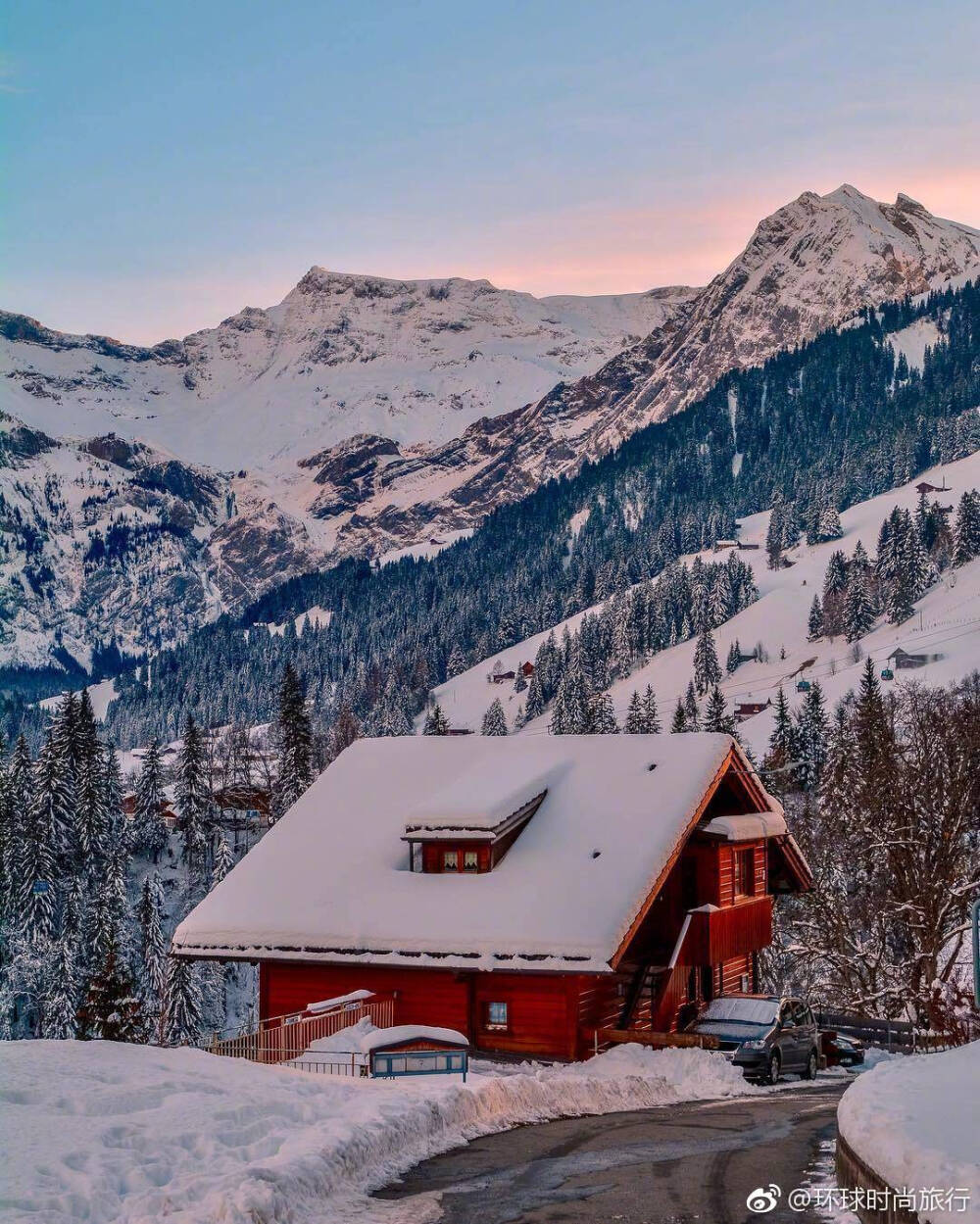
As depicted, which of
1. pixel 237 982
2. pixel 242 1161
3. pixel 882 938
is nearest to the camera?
pixel 242 1161

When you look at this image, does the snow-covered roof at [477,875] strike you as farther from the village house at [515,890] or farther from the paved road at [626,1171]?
the paved road at [626,1171]

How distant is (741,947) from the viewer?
36.2m

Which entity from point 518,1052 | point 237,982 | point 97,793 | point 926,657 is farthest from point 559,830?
point 926,657

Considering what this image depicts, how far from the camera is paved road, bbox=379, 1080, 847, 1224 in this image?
12023 mm

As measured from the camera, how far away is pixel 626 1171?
13.8 metres

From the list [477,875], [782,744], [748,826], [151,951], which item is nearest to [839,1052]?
[748,826]

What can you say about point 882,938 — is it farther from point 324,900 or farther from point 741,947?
point 324,900

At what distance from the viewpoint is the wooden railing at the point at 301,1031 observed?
2631 cm

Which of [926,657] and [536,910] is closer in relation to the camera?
[536,910]

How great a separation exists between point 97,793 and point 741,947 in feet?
247

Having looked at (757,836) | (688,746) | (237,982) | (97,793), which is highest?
(688,746)

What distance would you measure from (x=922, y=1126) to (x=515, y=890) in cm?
1975

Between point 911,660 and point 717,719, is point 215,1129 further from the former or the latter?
point 911,660

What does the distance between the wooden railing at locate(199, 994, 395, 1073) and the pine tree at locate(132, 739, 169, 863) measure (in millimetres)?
89558
